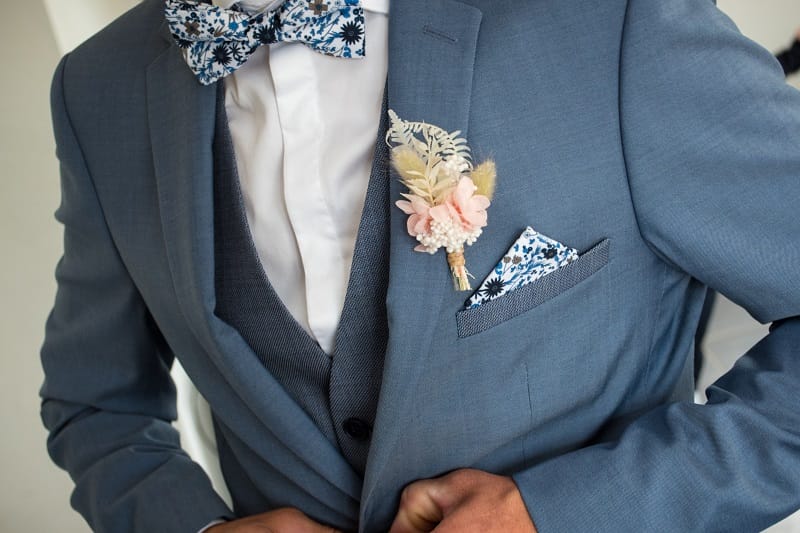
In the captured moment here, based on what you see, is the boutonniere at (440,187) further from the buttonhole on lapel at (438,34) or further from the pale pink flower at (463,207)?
the buttonhole on lapel at (438,34)

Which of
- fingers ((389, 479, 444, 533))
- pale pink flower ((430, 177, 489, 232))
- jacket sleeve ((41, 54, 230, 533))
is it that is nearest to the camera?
pale pink flower ((430, 177, 489, 232))

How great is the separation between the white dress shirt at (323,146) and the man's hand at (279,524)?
0.81ft

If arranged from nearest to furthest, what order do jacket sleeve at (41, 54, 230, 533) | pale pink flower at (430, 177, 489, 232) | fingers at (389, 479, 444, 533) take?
1. pale pink flower at (430, 177, 489, 232)
2. fingers at (389, 479, 444, 533)
3. jacket sleeve at (41, 54, 230, 533)

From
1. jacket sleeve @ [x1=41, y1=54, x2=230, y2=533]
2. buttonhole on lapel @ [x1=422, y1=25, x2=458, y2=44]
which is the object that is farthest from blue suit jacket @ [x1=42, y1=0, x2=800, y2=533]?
jacket sleeve @ [x1=41, y1=54, x2=230, y2=533]

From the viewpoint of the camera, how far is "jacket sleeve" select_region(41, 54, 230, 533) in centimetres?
108

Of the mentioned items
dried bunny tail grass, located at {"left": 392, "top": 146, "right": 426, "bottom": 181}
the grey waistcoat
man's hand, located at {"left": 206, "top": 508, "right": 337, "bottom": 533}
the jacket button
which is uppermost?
dried bunny tail grass, located at {"left": 392, "top": 146, "right": 426, "bottom": 181}

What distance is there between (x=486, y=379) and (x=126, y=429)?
0.61 m

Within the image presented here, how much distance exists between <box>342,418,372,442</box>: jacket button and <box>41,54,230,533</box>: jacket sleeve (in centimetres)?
28

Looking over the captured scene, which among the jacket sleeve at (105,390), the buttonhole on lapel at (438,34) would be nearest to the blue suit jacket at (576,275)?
the buttonhole on lapel at (438,34)

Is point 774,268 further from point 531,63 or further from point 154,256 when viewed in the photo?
point 154,256

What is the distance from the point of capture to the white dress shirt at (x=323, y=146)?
923 mm

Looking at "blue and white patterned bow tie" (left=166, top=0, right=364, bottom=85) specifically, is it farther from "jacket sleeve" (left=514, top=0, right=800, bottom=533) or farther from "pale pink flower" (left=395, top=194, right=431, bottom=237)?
"jacket sleeve" (left=514, top=0, right=800, bottom=533)

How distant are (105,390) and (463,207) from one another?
686 millimetres

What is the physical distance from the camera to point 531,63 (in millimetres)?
832
